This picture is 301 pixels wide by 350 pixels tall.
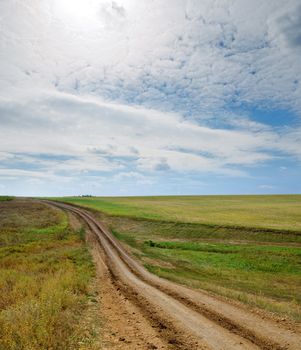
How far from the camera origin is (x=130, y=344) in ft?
37.3

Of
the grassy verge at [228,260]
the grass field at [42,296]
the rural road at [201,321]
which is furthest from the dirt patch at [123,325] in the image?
the grassy verge at [228,260]

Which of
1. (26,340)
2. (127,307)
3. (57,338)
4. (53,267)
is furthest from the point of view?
(53,267)

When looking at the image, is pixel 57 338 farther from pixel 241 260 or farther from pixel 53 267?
pixel 241 260

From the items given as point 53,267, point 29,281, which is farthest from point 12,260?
point 29,281

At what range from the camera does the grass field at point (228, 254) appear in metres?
24.1

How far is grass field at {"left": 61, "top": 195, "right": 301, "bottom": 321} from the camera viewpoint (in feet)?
79.0

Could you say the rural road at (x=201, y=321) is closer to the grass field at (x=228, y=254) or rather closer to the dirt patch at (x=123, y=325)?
the dirt patch at (x=123, y=325)

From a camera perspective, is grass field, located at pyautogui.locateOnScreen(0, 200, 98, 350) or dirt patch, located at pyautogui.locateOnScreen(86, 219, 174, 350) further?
dirt patch, located at pyautogui.locateOnScreen(86, 219, 174, 350)

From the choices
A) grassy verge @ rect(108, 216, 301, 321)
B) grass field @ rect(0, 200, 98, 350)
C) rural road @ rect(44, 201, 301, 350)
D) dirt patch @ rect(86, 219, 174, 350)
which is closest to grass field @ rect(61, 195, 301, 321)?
grassy verge @ rect(108, 216, 301, 321)

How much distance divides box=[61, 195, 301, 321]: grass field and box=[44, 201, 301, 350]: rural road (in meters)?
2.25

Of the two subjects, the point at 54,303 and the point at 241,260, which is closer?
the point at 54,303

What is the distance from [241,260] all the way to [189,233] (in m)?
16.5

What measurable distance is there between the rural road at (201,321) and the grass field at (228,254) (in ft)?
7.37

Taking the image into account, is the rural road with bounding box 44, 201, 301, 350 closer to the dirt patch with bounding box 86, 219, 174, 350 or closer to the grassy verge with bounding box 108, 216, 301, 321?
the dirt patch with bounding box 86, 219, 174, 350
